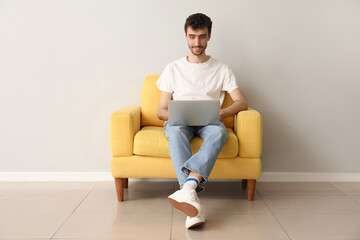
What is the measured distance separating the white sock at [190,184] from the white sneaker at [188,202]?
0.12ft

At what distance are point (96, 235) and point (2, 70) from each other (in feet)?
6.13

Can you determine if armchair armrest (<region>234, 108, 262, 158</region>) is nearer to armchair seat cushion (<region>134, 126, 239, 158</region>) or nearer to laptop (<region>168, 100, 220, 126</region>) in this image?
armchair seat cushion (<region>134, 126, 239, 158</region>)

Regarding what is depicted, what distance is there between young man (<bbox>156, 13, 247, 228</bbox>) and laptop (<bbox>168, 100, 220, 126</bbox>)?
0.05 m

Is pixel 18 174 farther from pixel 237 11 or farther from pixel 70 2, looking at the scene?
pixel 237 11

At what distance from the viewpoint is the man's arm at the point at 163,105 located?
282cm

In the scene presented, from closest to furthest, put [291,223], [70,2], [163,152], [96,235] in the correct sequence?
[96,235] < [291,223] < [163,152] < [70,2]

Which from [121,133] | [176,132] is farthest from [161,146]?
[121,133]

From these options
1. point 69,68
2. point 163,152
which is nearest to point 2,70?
point 69,68

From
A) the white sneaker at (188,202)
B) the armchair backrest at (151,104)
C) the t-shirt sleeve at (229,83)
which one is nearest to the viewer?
the white sneaker at (188,202)

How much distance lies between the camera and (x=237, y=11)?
320 cm

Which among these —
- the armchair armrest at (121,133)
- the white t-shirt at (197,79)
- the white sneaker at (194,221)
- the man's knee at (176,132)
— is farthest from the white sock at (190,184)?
the white t-shirt at (197,79)

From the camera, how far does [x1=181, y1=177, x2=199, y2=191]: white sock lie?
7.14 ft

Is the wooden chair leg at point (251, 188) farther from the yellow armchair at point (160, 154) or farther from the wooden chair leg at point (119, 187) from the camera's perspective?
the wooden chair leg at point (119, 187)

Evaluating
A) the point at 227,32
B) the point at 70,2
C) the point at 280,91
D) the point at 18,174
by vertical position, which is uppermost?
the point at 70,2
